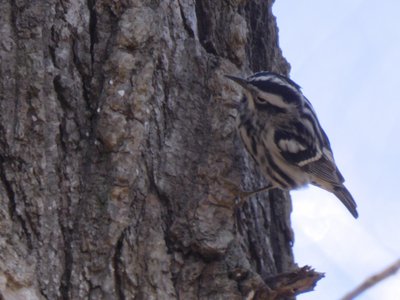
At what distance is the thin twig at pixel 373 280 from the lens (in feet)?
4.00

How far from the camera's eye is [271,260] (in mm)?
3031

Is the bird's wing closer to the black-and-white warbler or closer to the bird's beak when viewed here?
the black-and-white warbler

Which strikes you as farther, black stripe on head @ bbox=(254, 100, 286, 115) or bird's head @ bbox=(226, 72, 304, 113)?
black stripe on head @ bbox=(254, 100, 286, 115)

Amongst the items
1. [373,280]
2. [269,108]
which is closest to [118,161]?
[269,108]

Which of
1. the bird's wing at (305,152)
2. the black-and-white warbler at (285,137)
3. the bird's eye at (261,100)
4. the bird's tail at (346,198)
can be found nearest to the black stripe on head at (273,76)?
the black-and-white warbler at (285,137)

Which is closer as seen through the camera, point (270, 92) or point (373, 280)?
point (373, 280)

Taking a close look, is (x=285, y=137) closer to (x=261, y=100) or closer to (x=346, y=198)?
(x=261, y=100)

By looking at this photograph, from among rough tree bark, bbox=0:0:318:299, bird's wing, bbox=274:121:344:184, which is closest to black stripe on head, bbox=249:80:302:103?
bird's wing, bbox=274:121:344:184

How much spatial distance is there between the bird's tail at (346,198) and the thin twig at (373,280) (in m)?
2.81

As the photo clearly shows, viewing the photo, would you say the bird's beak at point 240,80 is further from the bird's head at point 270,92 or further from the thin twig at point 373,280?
the thin twig at point 373,280

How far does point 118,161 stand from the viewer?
2598mm

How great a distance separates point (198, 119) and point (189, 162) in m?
0.20

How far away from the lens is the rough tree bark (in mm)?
2414

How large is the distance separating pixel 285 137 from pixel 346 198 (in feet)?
1.81
